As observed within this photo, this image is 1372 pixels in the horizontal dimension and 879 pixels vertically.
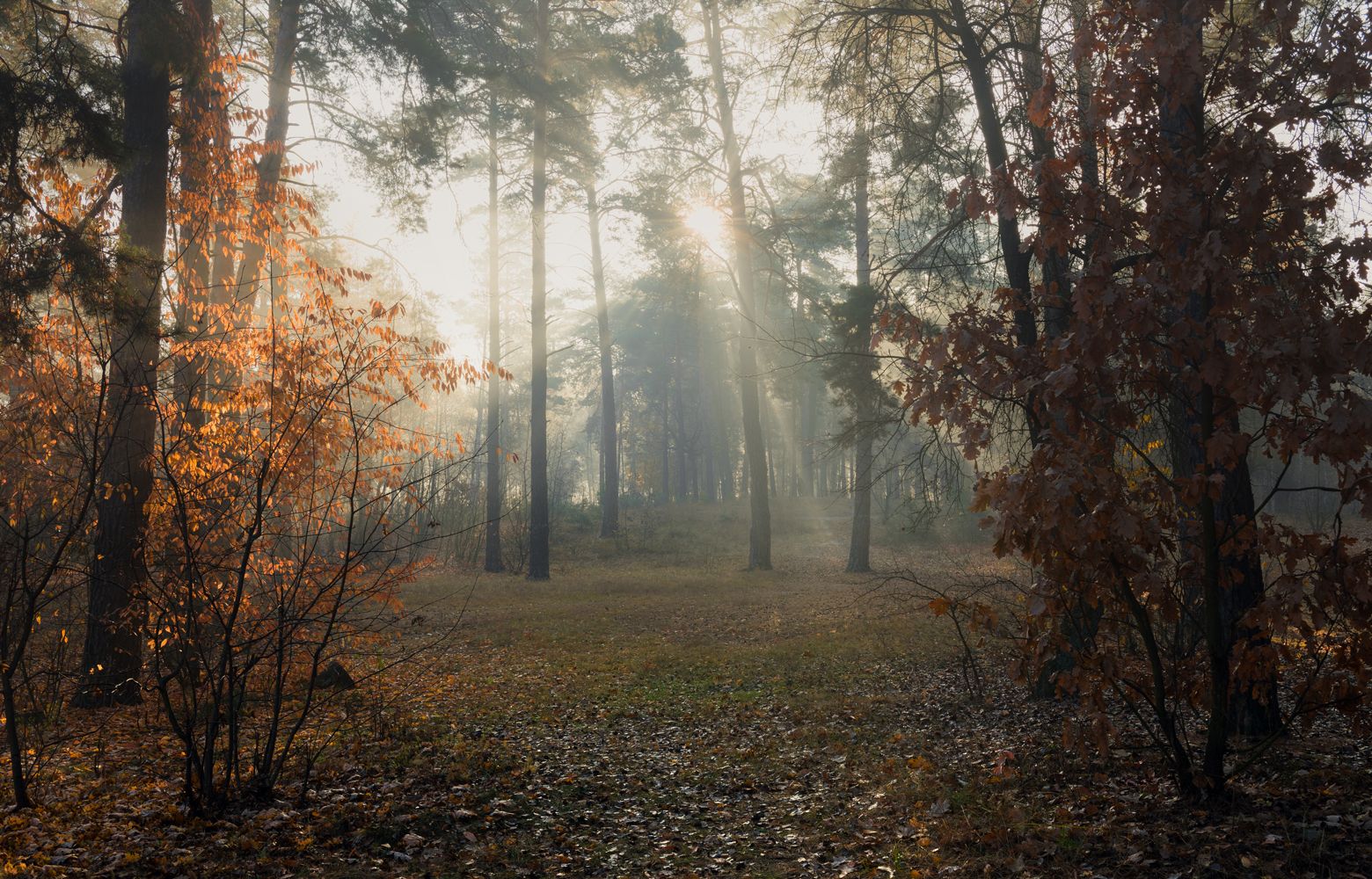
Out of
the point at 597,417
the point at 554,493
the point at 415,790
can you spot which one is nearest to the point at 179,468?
the point at 415,790

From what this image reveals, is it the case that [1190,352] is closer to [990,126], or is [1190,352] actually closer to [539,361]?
[990,126]

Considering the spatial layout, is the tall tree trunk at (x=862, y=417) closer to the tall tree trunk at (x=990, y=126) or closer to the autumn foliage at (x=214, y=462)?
the tall tree trunk at (x=990, y=126)

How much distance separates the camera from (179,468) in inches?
272

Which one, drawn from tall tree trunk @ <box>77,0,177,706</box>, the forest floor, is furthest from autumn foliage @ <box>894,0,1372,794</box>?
tall tree trunk @ <box>77,0,177,706</box>

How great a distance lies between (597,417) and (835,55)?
39.8 m

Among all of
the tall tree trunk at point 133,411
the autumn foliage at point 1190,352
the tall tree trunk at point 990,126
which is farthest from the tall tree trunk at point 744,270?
the autumn foliage at point 1190,352

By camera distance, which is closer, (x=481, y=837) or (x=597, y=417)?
A: (x=481, y=837)

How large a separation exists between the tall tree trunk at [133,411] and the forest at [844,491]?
0.15 ft

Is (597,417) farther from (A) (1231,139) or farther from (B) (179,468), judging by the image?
(A) (1231,139)

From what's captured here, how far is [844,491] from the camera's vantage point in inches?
454

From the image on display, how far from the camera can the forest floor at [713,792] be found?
4207 mm

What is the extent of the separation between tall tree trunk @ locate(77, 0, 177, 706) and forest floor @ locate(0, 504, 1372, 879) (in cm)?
68

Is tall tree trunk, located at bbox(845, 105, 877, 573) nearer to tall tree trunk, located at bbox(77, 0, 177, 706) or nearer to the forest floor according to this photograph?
the forest floor

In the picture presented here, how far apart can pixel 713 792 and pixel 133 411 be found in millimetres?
6123
